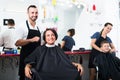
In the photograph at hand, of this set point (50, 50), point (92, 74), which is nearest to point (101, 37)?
point (92, 74)

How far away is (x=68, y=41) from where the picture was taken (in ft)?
15.7

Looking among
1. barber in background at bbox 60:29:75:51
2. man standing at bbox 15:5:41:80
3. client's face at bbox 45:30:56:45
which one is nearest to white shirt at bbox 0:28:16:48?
barber in background at bbox 60:29:75:51

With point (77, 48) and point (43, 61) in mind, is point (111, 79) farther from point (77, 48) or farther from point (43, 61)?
point (77, 48)

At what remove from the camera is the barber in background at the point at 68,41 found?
462 cm

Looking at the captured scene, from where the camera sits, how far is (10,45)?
4.13 m

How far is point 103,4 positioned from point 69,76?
3303 mm

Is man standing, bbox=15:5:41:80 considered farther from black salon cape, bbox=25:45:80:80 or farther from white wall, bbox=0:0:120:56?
white wall, bbox=0:0:120:56

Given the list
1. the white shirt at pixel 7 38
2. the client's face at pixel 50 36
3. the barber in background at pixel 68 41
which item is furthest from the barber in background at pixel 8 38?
the client's face at pixel 50 36

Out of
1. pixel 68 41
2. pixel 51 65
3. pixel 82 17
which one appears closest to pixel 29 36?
pixel 51 65

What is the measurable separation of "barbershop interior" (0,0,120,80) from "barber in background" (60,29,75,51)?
0.19 feet

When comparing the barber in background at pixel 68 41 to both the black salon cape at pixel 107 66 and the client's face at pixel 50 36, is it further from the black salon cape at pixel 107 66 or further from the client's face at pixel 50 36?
the client's face at pixel 50 36

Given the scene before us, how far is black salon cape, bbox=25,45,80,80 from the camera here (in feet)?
7.79

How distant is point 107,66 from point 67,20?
186 cm

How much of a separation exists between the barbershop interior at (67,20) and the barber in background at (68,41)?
0.06 metres
